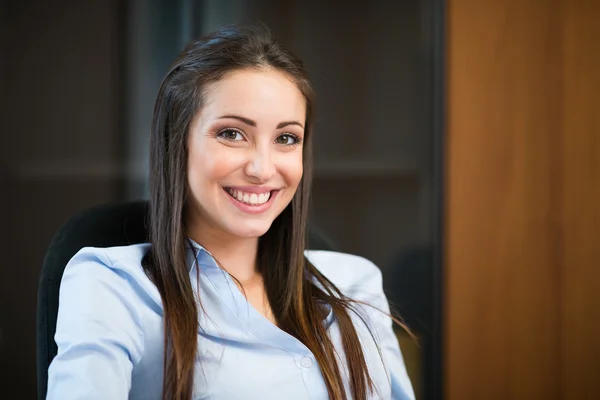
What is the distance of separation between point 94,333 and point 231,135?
414mm

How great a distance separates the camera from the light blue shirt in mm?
991

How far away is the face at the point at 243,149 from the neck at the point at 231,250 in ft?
0.15

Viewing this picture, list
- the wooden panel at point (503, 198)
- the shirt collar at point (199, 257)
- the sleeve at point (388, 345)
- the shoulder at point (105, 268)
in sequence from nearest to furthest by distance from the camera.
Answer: the shoulder at point (105, 268) → the shirt collar at point (199, 257) → the sleeve at point (388, 345) → the wooden panel at point (503, 198)

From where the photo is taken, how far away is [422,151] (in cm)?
192

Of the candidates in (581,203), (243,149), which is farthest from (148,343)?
(581,203)

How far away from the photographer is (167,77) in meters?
1.24

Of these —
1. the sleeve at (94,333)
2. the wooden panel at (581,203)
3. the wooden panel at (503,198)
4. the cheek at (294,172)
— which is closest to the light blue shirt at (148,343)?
the sleeve at (94,333)

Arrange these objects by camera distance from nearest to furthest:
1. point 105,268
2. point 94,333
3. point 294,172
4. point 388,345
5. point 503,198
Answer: point 94,333 → point 105,268 → point 294,172 → point 388,345 → point 503,198

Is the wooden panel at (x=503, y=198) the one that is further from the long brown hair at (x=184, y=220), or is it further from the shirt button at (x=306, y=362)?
the shirt button at (x=306, y=362)

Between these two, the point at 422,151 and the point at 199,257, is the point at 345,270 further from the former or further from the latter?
the point at 422,151

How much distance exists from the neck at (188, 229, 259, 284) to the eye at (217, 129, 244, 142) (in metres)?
0.20

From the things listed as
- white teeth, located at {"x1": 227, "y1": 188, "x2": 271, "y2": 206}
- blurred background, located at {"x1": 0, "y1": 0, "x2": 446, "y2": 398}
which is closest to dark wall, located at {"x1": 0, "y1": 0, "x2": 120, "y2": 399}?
blurred background, located at {"x1": 0, "y1": 0, "x2": 446, "y2": 398}

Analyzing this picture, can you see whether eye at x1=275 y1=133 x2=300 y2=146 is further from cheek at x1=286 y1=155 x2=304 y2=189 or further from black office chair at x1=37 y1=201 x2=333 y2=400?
black office chair at x1=37 y1=201 x2=333 y2=400

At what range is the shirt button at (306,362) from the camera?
3.84 feet
